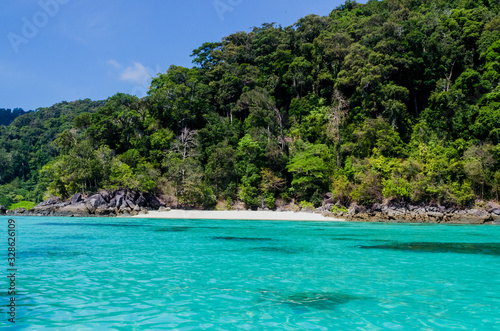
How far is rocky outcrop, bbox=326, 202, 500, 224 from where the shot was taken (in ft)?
96.6

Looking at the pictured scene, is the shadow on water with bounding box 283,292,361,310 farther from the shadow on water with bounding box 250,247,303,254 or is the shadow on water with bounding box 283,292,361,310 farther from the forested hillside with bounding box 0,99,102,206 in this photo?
the forested hillside with bounding box 0,99,102,206

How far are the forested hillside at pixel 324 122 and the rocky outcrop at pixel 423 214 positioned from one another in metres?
0.97

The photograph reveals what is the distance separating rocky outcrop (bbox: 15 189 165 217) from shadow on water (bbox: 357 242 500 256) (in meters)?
29.4

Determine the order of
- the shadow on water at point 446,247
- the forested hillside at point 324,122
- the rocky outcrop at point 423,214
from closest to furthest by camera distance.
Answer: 1. the shadow on water at point 446,247
2. the rocky outcrop at point 423,214
3. the forested hillside at point 324,122

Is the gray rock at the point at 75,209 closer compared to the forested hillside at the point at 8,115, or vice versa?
the gray rock at the point at 75,209

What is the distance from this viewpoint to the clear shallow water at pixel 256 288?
558 centimetres

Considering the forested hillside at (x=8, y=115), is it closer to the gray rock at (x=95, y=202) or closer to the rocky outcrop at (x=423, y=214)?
the gray rock at (x=95, y=202)

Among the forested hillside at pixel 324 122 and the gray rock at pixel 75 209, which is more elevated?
the forested hillside at pixel 324 122

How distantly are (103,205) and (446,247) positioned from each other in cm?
3532

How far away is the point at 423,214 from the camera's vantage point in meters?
31.6

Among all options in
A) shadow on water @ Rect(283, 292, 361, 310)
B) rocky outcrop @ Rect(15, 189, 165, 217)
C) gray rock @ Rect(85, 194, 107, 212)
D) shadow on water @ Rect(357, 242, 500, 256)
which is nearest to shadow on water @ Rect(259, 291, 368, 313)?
shadow on water @ Rect(283, 292, 361, 310)

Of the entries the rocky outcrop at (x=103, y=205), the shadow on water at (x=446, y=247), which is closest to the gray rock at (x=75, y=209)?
the rocky outcrop at (x=103, y=205)

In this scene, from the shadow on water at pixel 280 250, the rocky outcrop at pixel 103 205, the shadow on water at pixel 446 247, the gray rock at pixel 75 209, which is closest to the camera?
the shadow on water at pixel 280 250

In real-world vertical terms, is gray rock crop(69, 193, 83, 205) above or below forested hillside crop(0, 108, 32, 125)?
below
